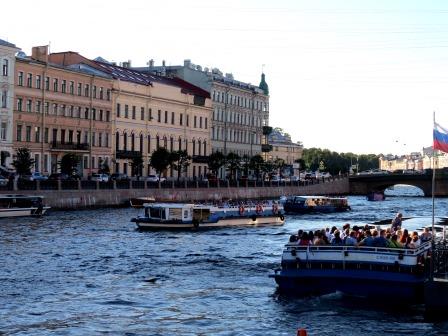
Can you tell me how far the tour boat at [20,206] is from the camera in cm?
4559

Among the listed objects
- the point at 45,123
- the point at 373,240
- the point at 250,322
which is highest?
the point at 45,123

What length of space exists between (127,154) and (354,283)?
2244 inches

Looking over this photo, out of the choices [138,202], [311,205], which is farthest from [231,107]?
[138,202]

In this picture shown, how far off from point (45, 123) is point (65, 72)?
184 inches

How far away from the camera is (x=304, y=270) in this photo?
20.8m

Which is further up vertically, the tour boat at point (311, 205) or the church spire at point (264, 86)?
the church spire at point (264, 86)

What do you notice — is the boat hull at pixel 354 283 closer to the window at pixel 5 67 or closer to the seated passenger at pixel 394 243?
the seated passenger at pixel 394 243

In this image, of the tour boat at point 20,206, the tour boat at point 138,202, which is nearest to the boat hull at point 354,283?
the tour boat at point 20,206

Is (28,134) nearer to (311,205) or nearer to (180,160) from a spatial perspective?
(180,160)

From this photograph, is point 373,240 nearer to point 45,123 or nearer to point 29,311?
point 29,311

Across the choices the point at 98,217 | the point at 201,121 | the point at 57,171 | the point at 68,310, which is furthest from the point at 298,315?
the point at 201,121

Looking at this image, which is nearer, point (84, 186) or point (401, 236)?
point (401, 236)

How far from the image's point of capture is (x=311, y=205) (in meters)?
65.7

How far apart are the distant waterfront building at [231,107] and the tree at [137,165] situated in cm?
1974
